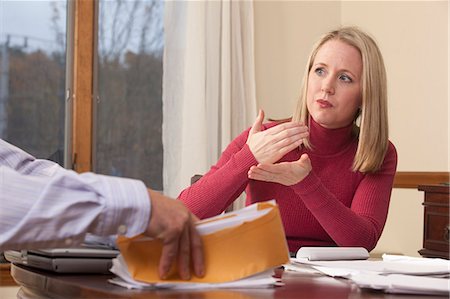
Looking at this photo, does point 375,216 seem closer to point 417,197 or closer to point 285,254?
point 285,254

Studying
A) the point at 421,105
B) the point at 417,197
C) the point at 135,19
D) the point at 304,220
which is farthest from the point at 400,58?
the point at 304,220

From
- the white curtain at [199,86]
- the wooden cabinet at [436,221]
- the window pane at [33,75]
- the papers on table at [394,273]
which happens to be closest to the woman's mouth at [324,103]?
the papers on table at [394,273]

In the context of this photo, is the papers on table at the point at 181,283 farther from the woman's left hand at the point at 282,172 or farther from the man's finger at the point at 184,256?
the woman's left hand at the point at 282,172

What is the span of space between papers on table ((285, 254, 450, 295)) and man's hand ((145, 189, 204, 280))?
10.6 inches

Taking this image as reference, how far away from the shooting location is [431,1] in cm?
383

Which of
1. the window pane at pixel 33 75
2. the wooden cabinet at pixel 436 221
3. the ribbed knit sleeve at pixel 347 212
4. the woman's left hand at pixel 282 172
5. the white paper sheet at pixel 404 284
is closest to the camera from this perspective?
the white paper sheet at pixel 404 284

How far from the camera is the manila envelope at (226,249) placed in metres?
1.09

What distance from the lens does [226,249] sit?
1.10 m

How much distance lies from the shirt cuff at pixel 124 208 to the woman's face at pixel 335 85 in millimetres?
1381

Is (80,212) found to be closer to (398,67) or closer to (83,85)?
(83,85)

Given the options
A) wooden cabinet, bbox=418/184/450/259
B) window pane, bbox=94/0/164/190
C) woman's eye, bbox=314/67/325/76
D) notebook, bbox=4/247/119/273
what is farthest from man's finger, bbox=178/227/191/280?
window pane, bbox=94/0/164/190

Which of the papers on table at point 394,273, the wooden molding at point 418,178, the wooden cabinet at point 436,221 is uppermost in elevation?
the papers on table at point 394,273

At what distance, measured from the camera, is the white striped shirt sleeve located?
1.01 metres

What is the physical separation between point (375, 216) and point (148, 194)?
132 cm
